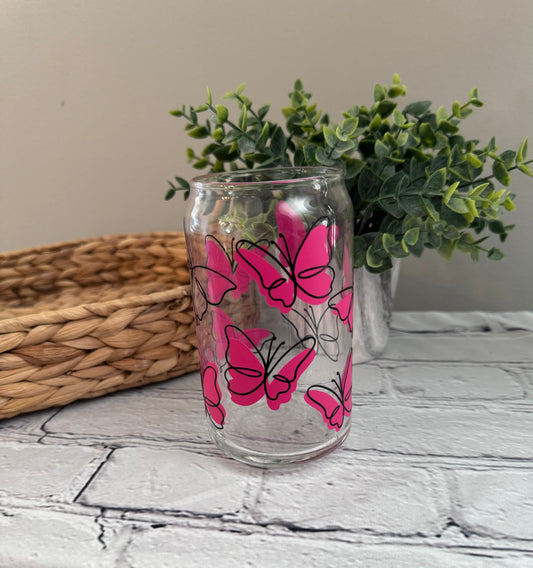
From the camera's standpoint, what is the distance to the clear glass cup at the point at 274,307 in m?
0.41

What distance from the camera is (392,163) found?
54cm

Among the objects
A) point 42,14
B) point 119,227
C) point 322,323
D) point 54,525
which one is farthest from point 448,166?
point 42,14

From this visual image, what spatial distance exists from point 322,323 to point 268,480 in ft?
0.44

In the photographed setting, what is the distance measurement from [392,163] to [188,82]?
43 centimetres

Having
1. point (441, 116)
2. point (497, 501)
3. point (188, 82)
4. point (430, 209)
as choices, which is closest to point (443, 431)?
point (497, 501)

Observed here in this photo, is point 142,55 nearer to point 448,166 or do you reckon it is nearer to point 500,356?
point 448,166

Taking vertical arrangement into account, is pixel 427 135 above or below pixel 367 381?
above

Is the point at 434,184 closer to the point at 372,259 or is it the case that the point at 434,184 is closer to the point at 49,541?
the point at 372,259

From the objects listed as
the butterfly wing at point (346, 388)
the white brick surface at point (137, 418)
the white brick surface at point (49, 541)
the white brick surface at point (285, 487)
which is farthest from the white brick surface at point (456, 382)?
the white brick surface at point (49, 541)

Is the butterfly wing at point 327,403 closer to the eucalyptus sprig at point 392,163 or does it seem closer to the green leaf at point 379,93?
the eucalyptus sprig at point 392,163

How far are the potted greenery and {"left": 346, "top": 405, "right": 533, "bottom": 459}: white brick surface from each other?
15cm

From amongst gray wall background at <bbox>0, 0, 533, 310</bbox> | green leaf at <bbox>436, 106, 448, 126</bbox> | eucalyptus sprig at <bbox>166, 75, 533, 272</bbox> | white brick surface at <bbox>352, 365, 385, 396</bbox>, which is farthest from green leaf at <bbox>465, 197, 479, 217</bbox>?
gray wall background at <bbox>0, 0, 533, 310</bbox>

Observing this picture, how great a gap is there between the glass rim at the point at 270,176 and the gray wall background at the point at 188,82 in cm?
38

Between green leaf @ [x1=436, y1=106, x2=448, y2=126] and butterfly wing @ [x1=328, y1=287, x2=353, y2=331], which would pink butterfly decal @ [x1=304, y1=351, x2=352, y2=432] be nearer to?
butterfly wing @ [x1=328, y1=287, x2=353, y2=331]
